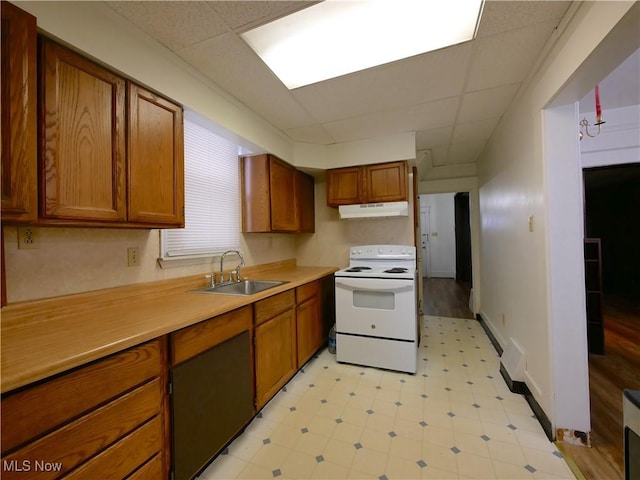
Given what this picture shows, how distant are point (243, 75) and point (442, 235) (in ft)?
24.7

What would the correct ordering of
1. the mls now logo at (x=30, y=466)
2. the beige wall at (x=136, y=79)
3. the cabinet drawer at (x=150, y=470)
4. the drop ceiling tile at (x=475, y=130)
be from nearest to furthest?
the mls now logo at (x=30, y=466) < the cabinet drawer at (x=150, y=470) < the beige wall at (x=136, y=79) < the drop ceiling tile at (x=475, y=130)

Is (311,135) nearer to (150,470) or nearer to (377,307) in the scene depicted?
(377,307)

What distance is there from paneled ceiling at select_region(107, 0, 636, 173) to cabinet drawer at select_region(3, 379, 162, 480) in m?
1.72

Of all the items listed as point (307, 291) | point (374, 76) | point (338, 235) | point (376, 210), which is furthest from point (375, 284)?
point (374, 76)

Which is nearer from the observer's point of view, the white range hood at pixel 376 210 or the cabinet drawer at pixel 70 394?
the cabinet drawer at pixel 70 394

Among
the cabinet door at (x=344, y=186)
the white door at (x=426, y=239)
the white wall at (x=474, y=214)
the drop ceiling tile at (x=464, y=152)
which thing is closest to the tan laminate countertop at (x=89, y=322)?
the cabinet door at (x=344, y=186)

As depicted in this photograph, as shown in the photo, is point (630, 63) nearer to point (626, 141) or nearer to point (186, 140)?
point (626, 141)

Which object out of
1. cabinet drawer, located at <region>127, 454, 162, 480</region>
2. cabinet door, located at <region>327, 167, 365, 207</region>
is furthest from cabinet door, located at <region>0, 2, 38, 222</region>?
cabinet door, located at <region>327, 167, 365, 207</region>

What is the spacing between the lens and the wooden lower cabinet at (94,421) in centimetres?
75

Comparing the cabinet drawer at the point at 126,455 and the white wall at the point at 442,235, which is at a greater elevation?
the white wall at the point at 442,235

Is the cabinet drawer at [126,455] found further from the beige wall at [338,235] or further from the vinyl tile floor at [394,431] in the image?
the beige wall at [338,235]

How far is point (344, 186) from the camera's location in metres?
3.13

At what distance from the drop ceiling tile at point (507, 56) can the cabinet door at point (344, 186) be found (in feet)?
4.47

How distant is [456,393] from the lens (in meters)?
2.10
